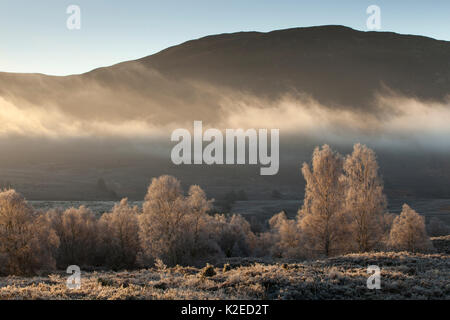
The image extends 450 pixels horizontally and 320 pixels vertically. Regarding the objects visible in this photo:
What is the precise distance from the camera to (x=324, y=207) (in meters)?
36.2

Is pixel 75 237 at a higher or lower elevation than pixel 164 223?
lower

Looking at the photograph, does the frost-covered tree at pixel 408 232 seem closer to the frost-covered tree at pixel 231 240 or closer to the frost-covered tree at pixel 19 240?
the frost-covered tree at pixel 231 240

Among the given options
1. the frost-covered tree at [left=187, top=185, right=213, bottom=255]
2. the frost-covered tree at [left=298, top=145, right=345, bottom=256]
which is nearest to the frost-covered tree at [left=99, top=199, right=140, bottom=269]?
the frost-covered tree at [left=187, top=185, right=213, bottom=255]

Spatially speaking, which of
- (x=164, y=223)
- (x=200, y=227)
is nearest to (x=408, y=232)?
(x=200, y=227)

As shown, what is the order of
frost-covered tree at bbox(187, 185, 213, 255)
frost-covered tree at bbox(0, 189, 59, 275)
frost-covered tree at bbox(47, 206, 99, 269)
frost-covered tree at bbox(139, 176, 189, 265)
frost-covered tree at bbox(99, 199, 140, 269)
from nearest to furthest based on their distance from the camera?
frost-covered tree at bbox(0, 189, 59, 275), frost-covered tree at bbox(139, 176, 189, 265), frost-covered tree at bbox(187, 185, 213, 255), frost-covered tree at bbox(47, 206, 99, 269), frost-covered tree at bbox(99, 199, 140, 269)

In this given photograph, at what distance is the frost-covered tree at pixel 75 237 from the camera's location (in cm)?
5297

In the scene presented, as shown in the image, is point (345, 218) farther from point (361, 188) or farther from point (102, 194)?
point (102, 194)

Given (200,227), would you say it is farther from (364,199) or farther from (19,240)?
(364,199)

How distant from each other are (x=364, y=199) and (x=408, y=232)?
1821cm

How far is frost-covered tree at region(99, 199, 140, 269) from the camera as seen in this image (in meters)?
53.4

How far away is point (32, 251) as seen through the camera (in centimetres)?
3719

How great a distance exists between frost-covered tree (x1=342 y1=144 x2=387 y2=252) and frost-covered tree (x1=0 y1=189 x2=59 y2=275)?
31.3m

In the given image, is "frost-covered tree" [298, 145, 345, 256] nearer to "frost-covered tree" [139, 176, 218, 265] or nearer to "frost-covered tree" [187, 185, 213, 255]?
"frost-covered tree" [139, 176, 218, 265]
